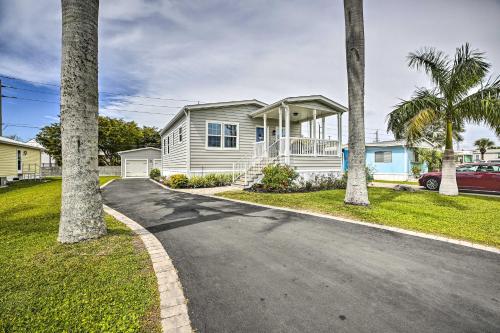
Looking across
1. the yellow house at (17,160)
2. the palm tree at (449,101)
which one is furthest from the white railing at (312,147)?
the yellow house at (17,160)

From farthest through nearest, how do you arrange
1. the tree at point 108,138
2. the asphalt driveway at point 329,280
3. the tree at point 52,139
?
the tree at point 52,139, the tree at point 108,138, the asphalt driveway at point 329,280

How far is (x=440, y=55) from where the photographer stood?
9938 millimetres

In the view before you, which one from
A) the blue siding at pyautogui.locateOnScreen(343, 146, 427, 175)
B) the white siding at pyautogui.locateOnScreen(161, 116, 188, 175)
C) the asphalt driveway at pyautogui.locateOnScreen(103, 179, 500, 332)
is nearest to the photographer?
the asphalt driveway at pyautogui.locateOnScreen(103, 179, 500, 332)

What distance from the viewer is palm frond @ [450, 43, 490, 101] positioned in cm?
909

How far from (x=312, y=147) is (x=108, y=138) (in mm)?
30378

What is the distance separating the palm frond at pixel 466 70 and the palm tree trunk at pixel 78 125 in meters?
12.4

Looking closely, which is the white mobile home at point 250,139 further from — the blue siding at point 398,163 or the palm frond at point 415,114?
the blue siding at point 398,163

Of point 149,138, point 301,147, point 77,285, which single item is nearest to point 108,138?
point 149,138

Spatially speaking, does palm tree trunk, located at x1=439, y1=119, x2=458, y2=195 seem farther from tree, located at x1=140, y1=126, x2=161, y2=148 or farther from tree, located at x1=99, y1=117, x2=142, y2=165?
tree, located at x1=140, y1=126, x2=161, y2=148

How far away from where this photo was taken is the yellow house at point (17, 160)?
17234mm

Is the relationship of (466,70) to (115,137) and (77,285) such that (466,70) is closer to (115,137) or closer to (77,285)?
(77,285)

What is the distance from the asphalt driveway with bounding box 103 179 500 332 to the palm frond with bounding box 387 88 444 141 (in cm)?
656

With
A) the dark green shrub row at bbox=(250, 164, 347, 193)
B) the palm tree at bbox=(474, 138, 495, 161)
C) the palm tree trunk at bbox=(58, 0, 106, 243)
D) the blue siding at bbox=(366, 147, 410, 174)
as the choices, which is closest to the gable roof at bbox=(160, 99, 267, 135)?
the dark green shrub row at bbox=(250, 164, 347, 193)

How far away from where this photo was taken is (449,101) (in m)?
9.90
